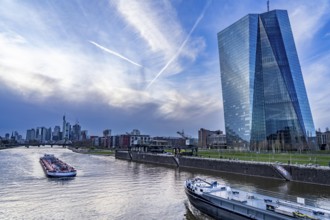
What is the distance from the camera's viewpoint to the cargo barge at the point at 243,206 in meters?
26.8

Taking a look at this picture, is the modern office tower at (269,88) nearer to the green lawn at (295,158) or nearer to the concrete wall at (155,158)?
the green lawn at (295,158)

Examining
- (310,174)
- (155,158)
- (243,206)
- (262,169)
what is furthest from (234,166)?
(155,158)

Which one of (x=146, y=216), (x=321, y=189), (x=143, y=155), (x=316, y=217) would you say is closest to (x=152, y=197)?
(x=146, y=216)

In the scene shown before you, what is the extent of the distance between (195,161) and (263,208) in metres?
74.3

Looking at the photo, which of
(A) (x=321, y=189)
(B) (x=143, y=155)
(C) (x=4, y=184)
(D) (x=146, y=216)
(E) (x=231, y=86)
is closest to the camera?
(D) (x=146, y=216)

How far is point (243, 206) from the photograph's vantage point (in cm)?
3078

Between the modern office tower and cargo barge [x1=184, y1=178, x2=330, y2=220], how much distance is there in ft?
442

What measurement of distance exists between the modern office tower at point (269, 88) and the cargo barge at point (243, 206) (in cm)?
13484

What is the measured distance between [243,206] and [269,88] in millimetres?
152667

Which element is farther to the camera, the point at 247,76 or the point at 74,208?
the point at 247,76

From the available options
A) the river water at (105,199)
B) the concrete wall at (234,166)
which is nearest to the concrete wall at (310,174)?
the river water at (105,199)

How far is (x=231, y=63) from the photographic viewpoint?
199m

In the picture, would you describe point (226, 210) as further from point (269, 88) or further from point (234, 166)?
point (269, 88)

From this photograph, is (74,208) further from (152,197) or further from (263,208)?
(263,208)
